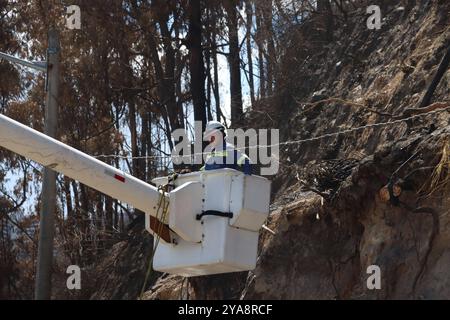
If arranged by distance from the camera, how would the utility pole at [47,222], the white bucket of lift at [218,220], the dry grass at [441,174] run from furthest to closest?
the utility pole at [47,222]
the dry grass at [441,174]
the white bucket of lift at [218,220]

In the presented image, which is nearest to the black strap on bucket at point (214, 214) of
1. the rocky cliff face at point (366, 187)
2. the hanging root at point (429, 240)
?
the rocky cliff face at point (366, 187)

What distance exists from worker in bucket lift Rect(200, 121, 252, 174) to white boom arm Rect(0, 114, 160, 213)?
0.82 meters

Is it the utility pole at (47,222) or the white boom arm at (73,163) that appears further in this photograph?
the utility pole at (47,222)

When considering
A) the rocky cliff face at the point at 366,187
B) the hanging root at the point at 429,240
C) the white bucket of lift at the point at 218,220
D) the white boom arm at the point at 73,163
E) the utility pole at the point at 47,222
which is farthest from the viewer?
the utility pole at the point at 47,222

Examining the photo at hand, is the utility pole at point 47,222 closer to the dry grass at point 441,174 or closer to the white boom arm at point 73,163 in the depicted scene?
the white boom arm at point 73,163

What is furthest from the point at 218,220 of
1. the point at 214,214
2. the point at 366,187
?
the point at 366,187

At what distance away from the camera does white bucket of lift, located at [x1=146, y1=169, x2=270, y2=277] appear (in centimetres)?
1126

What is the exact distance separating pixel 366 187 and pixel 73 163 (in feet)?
14.4

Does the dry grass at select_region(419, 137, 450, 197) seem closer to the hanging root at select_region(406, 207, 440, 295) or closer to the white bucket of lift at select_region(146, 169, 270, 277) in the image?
the hanging root at select_region(406, 207, 440, 295)

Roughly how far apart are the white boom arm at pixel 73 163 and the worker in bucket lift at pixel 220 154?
0.82m

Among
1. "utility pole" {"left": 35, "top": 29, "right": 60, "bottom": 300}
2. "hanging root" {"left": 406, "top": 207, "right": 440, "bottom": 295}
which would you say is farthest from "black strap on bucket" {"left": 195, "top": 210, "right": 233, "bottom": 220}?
"utility pole" {"left": 35, "top": 29, "right": 60, "bottom": 300}

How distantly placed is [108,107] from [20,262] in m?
6.47

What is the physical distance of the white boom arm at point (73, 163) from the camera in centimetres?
1089
